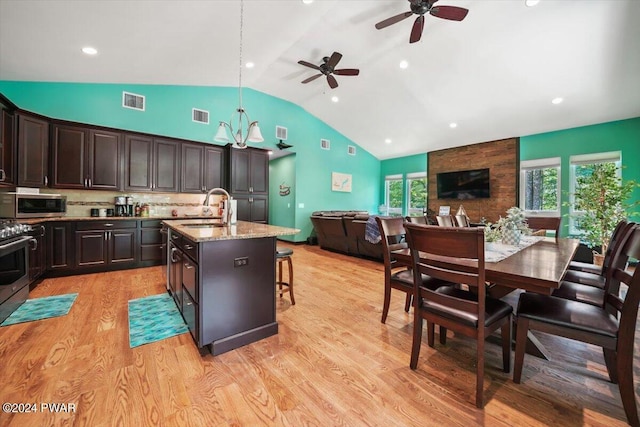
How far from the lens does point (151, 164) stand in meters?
4.67

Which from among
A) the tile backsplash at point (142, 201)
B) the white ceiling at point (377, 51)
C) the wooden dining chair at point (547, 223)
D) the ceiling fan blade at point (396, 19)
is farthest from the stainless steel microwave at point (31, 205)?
the wooden dining chair at point (547, 223)

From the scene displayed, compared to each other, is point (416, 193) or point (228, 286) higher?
point (416, 193)

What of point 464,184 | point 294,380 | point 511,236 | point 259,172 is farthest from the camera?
point 464,184

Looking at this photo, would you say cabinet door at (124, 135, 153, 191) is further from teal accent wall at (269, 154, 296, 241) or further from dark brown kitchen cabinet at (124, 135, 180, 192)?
teal accent wall at (269, 154, 296, 241)

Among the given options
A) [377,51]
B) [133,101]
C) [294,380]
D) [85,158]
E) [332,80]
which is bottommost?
[294,380]

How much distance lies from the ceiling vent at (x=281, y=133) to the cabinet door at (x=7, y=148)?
458 centimetres

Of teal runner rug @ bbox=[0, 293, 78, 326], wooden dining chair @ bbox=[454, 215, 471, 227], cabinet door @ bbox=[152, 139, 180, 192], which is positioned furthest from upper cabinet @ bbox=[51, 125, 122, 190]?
wooden dining chair @ bbox=[454, 215, 471, 227]

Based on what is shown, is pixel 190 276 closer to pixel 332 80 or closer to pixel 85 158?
pixel 85 158

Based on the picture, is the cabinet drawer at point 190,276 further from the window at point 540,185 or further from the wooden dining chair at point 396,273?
the window at point 540,185

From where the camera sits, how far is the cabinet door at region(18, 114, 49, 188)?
11.1 ft

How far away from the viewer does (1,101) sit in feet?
Answer: 9.74

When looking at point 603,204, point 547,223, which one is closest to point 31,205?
point 547,223

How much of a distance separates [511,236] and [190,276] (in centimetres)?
280

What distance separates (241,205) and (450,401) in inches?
199
